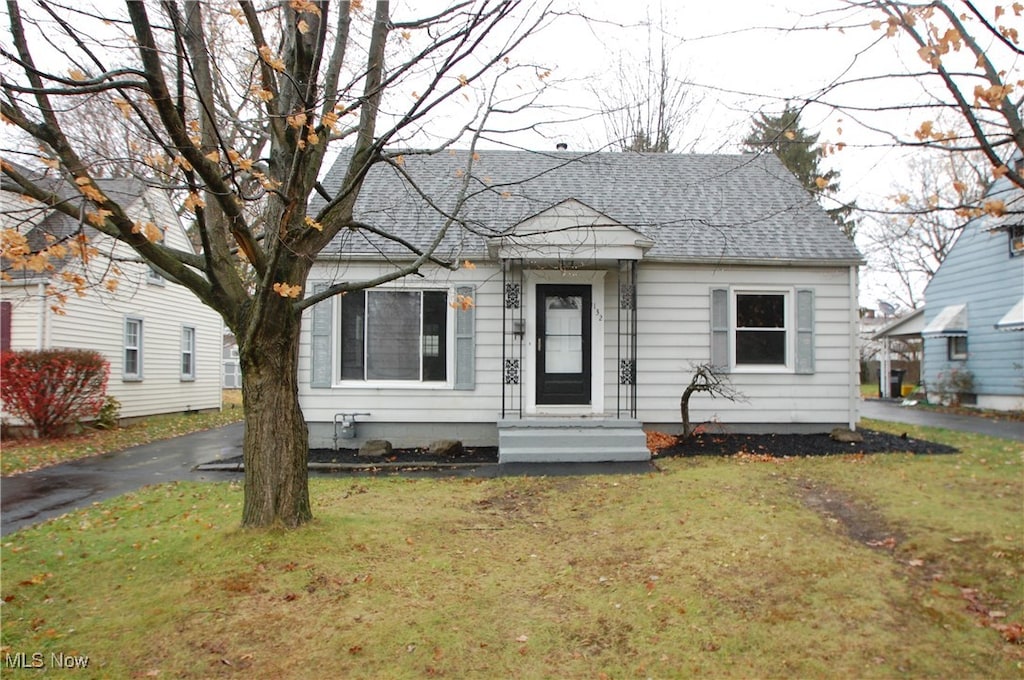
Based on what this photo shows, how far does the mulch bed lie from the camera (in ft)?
31.3

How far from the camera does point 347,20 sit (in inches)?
203

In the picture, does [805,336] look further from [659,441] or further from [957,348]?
[957,348]

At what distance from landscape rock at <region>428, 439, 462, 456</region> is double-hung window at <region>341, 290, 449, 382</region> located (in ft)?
3.75

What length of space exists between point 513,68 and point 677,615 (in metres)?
4.04

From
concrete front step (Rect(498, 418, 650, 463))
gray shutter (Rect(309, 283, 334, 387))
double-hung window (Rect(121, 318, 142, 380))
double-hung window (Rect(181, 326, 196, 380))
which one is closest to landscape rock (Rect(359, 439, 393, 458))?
gray shutter (Rect(309, 283, 334, 387))

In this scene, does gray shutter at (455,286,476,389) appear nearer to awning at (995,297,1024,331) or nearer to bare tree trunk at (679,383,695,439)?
bare tree trunk at (679,383,695,439)

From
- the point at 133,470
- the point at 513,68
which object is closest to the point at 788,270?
the point at 513,68

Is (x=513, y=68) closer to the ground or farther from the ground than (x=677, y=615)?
farther from the ground

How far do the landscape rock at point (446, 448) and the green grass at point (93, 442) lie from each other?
20.5 ft

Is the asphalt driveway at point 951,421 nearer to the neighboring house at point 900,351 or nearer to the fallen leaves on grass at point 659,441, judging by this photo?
the neighboring house at point 900,351

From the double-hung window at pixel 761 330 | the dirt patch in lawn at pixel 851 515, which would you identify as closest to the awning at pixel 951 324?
the double-hung window at pixel 761 330

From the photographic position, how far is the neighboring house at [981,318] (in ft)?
53.3

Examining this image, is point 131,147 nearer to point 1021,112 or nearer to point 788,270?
point 1021,112

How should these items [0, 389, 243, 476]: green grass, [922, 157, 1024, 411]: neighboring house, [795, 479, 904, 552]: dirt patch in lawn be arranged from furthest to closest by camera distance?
1. [922, 157, 1024, 411]: neighboring house
2. [0, 389, 243, 476]: green grass
3. [795, 479, 904, 552]: dirt patch in lawn
